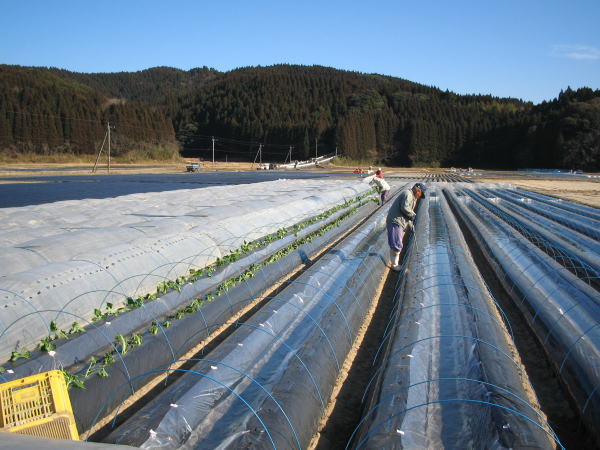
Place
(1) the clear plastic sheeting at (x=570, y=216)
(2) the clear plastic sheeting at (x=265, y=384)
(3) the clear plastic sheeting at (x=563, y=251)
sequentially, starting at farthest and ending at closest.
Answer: (1) the clear plastic sheeting at (x=570, y=216), (3) the clear plastic sheeting at (x=563, y=251), (2) the clear plastic sheeting at (x=265, y=384)

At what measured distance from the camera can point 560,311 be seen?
5.57 metres

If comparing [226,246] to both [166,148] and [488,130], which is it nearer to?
[166,148]

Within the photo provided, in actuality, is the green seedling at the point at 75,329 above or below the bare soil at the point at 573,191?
below

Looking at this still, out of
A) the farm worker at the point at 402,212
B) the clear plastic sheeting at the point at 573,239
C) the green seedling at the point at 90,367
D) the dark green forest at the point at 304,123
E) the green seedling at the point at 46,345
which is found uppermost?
the dark green forest at the point at 304,123

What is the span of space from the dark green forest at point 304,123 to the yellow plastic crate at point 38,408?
52719mm

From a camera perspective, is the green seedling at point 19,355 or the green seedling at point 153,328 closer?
the green seedling at point 19,355

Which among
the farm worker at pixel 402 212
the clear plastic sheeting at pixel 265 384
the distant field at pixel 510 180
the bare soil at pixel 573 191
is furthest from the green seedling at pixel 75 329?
the bare soil at pixel 573 191

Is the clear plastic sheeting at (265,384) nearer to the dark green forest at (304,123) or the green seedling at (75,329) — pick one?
the green seedling at (75,329)

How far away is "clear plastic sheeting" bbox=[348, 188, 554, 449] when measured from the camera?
293 centimetres

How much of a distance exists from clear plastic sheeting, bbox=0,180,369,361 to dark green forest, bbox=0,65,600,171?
44.5 meters

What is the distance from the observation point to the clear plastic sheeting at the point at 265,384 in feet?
10.0

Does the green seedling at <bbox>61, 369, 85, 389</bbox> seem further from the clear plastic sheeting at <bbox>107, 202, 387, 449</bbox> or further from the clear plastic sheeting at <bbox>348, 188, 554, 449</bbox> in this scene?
the clear plastic sheeting at <bbox>348, 188, 554, 449</bbox>

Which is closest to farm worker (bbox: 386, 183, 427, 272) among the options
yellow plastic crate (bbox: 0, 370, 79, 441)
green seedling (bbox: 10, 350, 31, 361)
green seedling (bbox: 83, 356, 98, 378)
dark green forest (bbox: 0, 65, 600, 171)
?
green seedling (bbox: 83, 356, 98, 378)

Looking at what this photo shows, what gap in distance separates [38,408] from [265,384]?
1.63 metres
